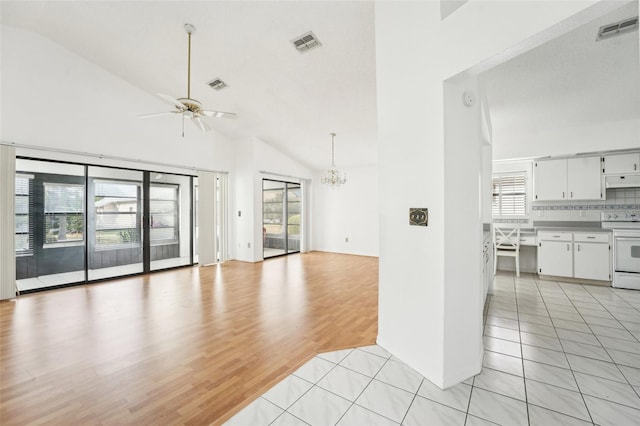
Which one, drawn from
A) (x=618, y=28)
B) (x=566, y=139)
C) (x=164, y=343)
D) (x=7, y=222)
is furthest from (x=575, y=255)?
(x=7, y=222)

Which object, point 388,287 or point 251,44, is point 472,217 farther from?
point 251,44

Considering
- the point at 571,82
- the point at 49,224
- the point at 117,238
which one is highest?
the point at 571,82

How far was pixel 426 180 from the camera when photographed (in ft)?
6.61

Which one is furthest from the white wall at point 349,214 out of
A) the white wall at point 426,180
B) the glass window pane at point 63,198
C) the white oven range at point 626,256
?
the glass window pane at point 63,198

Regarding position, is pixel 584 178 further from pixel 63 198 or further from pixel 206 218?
pixel 63 198

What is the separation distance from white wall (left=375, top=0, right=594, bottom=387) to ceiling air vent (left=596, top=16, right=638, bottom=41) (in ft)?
6.36

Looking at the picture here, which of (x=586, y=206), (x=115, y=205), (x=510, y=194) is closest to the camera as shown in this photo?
(x=586, y=206)

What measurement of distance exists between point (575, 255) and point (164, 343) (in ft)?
20.3

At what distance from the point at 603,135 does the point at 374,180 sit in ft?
14.8

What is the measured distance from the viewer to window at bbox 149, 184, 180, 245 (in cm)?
568

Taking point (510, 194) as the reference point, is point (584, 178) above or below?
above

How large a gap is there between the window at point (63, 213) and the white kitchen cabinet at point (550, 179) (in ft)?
27.2

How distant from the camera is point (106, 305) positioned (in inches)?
145

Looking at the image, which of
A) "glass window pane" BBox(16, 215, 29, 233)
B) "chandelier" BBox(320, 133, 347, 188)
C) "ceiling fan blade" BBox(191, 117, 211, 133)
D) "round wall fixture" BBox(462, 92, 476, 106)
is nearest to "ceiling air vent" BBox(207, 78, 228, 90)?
"ceiling fan blade" BBox(191, 117, 211, 133)
